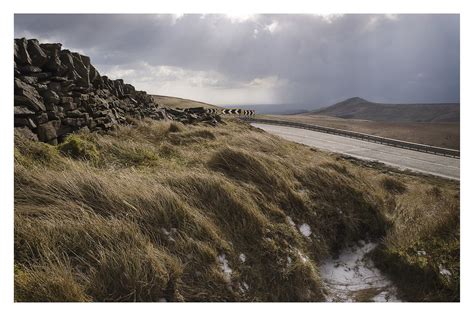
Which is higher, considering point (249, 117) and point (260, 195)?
point (249, 117)

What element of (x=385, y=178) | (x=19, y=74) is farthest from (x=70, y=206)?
(x=385, y=178)

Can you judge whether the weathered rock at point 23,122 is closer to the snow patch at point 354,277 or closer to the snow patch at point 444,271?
the snow patch at point 354,277

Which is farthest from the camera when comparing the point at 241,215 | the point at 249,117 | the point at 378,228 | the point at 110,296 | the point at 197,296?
the point at 249,117

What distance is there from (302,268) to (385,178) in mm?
5014

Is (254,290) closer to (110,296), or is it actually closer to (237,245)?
(237,245)

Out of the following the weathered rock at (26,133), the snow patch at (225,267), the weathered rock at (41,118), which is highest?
the weathered rock at (41,118)

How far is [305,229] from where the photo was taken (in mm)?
5312

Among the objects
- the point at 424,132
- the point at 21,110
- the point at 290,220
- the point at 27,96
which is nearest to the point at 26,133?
the point at 21,110

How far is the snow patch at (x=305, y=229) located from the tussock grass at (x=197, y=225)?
0.21 ft

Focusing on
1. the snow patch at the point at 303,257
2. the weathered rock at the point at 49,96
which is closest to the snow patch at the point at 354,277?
the snow patch at the point at 303,257

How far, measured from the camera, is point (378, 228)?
5918mm

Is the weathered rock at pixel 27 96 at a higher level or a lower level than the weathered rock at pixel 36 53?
lower

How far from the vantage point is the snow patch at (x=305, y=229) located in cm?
521

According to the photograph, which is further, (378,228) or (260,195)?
(378,228)
